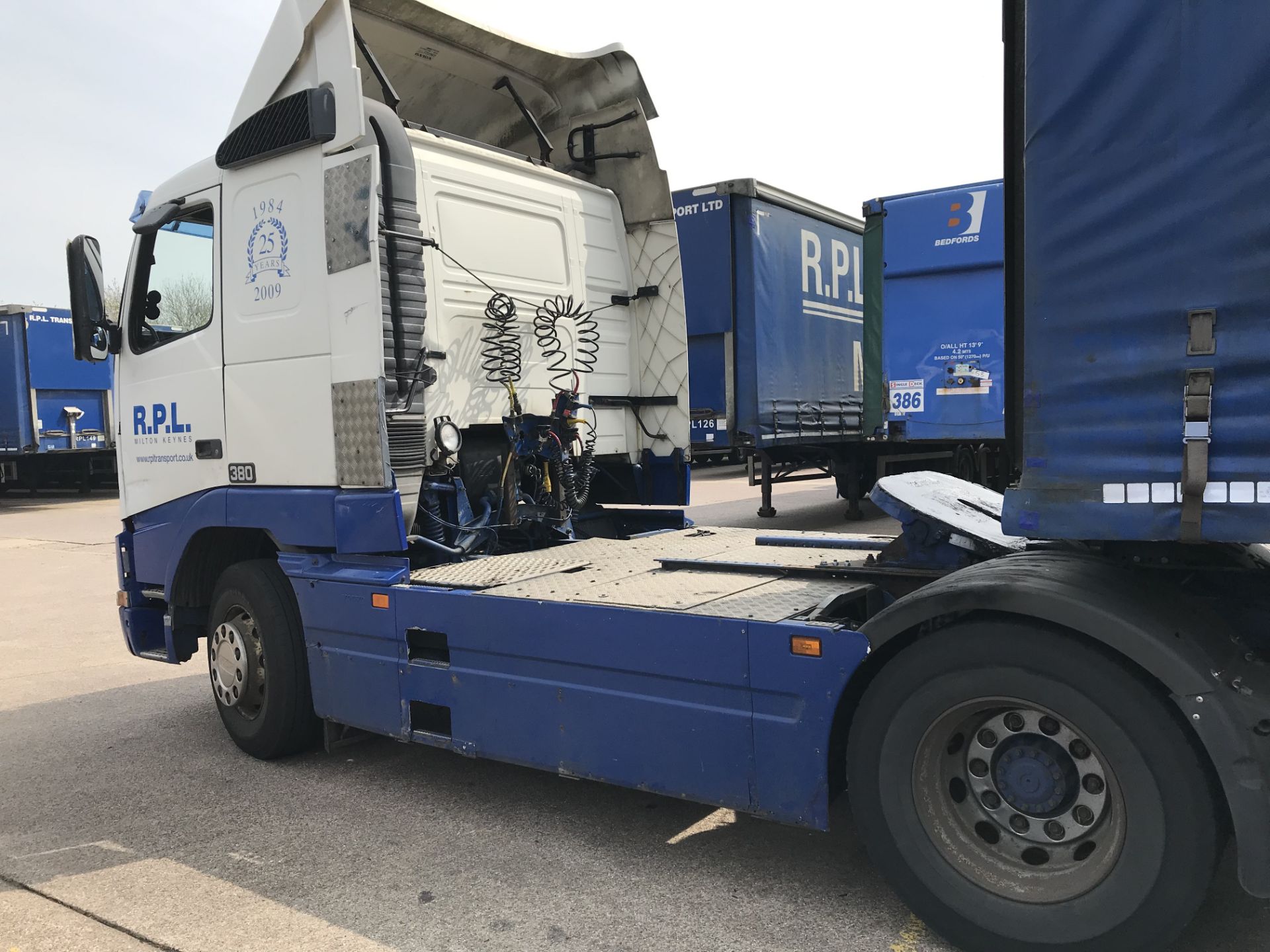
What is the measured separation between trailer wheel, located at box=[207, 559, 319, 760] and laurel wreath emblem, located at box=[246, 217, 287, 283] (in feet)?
4.78

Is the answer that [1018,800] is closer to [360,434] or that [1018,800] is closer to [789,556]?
[789,556]

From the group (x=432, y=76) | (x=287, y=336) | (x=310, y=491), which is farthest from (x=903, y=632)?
(x=432, y=76)

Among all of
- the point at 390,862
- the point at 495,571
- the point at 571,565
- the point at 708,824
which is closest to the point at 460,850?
the point at 390,862

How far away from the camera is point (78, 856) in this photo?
3875 mm

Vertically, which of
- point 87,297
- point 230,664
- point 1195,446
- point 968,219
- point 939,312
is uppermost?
point 968,219

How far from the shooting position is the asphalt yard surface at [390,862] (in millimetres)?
3115

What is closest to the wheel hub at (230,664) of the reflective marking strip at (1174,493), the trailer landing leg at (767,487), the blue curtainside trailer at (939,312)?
the reflective marking strip at (1174,493)

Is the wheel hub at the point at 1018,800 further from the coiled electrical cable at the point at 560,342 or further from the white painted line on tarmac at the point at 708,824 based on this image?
the coiled electrical cable at the point at 560,342

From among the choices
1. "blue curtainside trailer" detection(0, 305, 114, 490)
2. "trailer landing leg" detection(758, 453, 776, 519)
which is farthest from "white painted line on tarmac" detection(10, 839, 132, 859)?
"blue curtainside trailer" detection(0, 305, 114, 490)

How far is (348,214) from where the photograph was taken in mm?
4375

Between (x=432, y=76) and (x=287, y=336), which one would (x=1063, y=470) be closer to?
(x=287, y=336)

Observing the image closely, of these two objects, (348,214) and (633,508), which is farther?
(633,508)

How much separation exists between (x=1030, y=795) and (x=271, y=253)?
4032mm

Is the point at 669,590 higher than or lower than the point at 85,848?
higher
